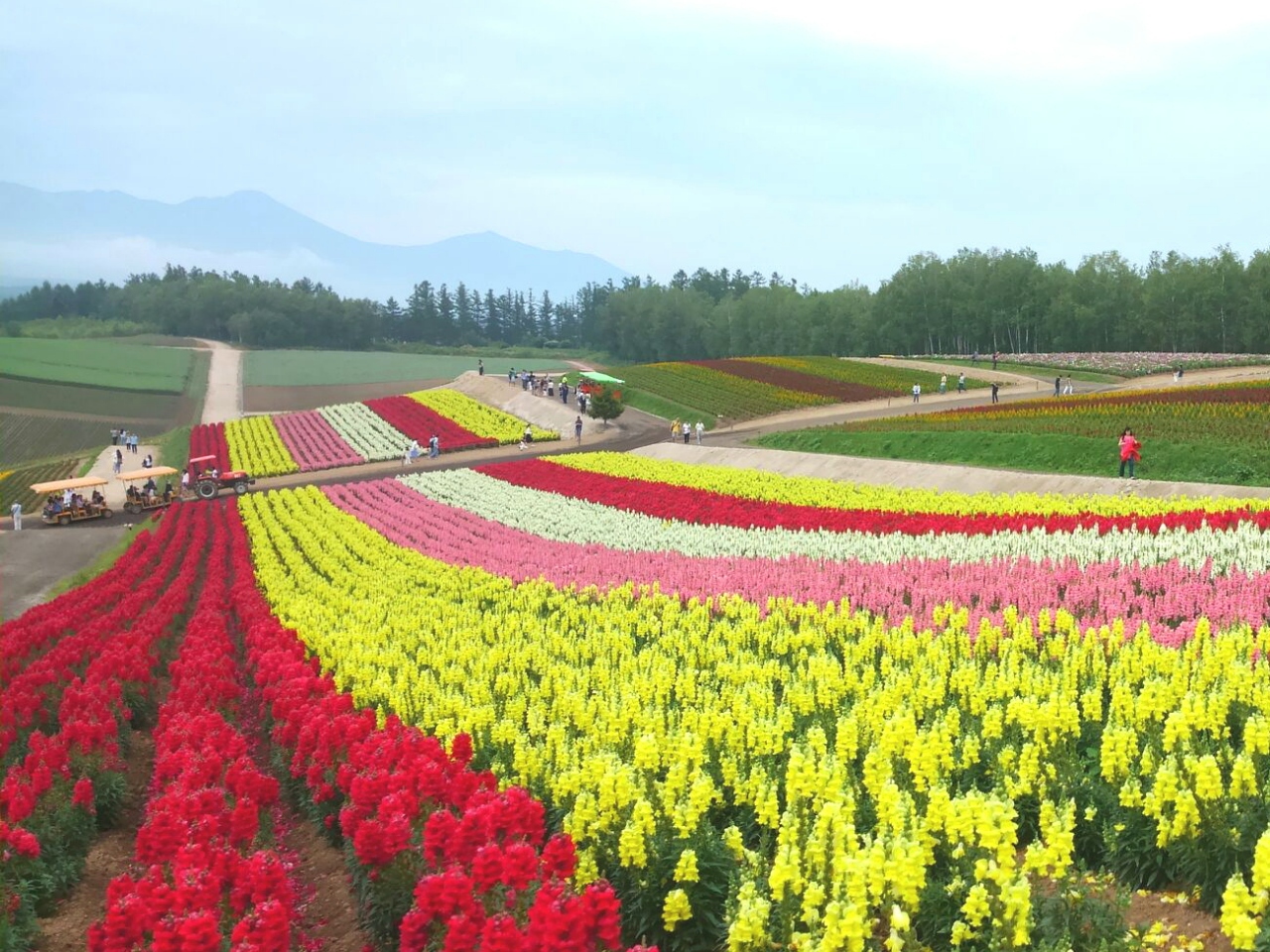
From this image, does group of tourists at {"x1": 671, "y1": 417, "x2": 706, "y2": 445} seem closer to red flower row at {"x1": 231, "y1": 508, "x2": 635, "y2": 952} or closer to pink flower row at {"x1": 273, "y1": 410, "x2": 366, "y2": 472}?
pink flower row at {"x1": 273, "y1": 410, "x2": 366, "y2": 472}

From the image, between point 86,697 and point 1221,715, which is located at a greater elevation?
point 1221,715

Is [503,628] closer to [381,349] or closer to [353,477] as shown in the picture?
[353,477]

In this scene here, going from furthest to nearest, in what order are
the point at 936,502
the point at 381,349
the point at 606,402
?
the point at 381,349 < the point at 606,402 < the point at 936,502

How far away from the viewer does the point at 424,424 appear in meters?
62.4

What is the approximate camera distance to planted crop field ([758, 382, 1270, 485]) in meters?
29.7

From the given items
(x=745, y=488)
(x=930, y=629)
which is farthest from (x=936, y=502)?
(x=930, y=629)

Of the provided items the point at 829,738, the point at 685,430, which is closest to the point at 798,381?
the point at 685,430

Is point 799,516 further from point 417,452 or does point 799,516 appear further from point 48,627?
point 417,452

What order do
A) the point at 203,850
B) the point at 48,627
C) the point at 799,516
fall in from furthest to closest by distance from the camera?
the point at 799,516 < the point at 48,627 < the point at 203,850

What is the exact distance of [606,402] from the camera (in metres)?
57.2

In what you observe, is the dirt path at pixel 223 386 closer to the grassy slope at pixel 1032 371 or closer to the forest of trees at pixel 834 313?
the forest of trees at pixel 834 313

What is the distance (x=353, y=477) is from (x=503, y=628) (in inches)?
1355

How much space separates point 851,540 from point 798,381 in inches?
1896

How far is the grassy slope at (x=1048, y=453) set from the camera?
28750 mm
